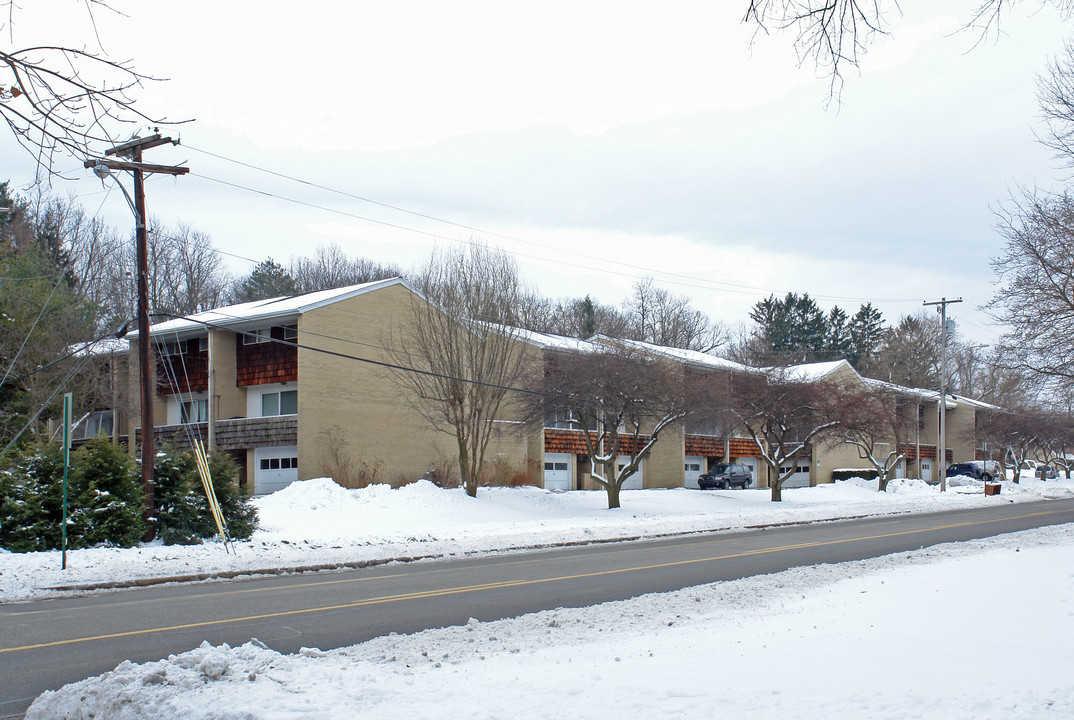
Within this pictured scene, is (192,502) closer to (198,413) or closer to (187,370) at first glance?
(198,413)

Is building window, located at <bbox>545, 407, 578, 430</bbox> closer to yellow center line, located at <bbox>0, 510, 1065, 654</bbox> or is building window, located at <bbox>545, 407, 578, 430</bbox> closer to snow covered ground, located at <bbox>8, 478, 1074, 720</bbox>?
yellow center line, located at <bbox>0, 510, 1065, 654</bbox>

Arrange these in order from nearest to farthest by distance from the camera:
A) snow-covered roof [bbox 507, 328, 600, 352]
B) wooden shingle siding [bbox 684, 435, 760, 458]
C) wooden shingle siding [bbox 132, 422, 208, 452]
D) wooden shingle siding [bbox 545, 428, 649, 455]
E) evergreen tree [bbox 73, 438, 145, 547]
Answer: evergreen tree [bbox 73, 438, 145, 547] → snow-covered roof [bbox 507, 328, 600, 352] → wooden shingle siding [bbox 132, 422, 208, 452] → wooden shingle siding [bbox 545, 428, 649, 455] → wooden shingle siding [bbox 684, 435, 760, 458]

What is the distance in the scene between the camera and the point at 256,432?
122ft

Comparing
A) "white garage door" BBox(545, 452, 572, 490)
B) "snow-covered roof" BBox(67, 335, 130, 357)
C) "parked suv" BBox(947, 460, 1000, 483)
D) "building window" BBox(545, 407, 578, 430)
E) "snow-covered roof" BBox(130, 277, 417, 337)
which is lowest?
"parked suv" BBox(947, 460, 1000, 483)

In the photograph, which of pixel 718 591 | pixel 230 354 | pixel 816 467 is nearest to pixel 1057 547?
pixel 718 591

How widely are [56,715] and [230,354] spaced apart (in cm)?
3541

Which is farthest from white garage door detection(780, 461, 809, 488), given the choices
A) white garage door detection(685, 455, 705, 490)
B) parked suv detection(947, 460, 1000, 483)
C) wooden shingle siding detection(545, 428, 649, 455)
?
wooden shingle siding detection(545, 428, 649, 455)

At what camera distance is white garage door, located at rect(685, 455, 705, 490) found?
2208 inches

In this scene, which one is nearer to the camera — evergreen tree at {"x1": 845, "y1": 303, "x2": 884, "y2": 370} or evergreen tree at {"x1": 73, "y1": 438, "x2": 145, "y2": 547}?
evergreen tree at {"x1": 73, "y1": 438, "x2": 145, "y2": 547}

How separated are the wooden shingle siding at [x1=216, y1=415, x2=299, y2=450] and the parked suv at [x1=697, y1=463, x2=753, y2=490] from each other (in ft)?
86.0

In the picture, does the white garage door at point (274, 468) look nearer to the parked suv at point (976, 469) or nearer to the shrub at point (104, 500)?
the shrub at point (104, 500)

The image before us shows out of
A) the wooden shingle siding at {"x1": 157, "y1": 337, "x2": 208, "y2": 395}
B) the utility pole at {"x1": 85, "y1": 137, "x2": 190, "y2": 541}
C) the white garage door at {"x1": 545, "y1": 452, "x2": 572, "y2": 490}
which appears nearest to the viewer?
the utility pole at {"x1": 85, "y1": 137, "x2": 190, "y2": 541}

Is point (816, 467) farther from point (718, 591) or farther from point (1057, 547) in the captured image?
point (718, 591)

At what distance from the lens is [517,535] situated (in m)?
24.8
